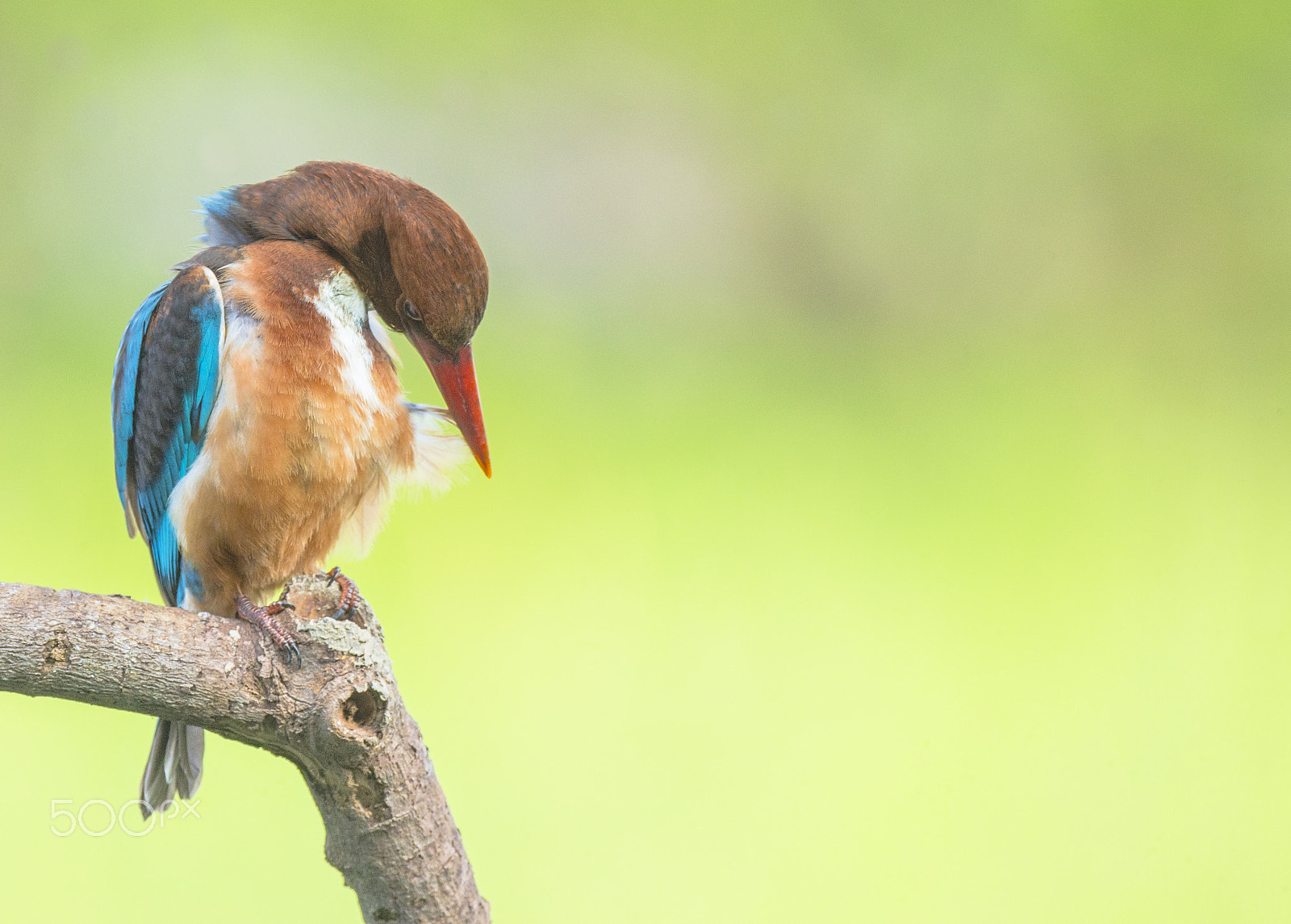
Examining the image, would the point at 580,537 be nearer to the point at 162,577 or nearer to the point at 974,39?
the point at 162,577

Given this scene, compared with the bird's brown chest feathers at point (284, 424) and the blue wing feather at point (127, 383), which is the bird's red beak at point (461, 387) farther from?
the blue wing feather at point (127, 383)

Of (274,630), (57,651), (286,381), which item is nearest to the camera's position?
(57,651)

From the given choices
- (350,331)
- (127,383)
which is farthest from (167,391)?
(350,331)

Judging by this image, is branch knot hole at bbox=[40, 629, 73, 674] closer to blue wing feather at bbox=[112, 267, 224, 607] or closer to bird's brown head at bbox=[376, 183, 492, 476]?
blue wing feather at bbox=[112, 267, 224, 607]

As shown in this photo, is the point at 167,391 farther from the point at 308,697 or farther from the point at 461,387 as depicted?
the point at 308,697

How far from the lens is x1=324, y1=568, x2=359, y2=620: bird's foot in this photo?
3.94 ft

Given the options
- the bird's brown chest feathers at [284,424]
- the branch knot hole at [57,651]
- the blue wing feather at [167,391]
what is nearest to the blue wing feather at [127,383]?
the blue wing feather at [167,391]

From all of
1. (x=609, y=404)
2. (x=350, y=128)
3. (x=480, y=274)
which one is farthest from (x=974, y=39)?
(x=480, y=274)

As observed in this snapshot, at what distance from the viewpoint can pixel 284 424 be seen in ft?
3.94

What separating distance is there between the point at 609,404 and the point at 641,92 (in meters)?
0.82

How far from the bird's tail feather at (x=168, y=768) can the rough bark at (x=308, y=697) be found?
0.29 meters

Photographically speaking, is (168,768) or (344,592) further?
(168,768)

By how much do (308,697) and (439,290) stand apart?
0.47m

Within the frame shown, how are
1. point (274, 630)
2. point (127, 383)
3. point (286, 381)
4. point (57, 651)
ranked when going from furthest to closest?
1. point (127, 383)
2. point (286, 381)
3. point (274, 630)
4. point (57, 651)
